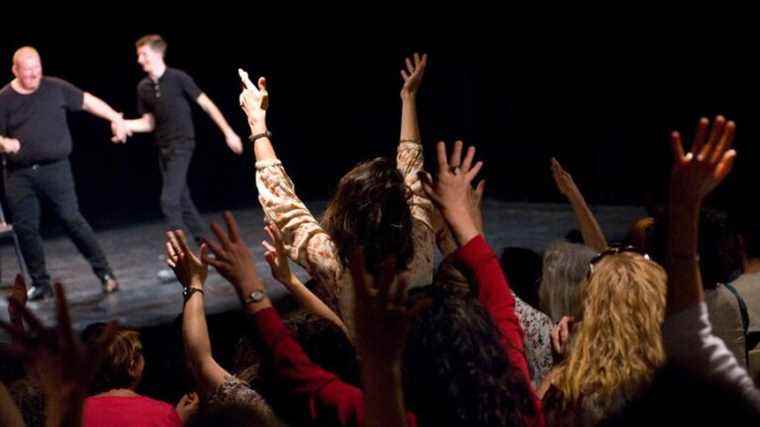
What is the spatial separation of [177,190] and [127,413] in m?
4.70

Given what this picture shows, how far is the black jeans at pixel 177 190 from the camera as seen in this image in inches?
279

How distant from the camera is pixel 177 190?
7129mm

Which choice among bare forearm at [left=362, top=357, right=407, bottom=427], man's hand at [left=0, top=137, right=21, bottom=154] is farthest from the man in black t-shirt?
bare forearm at [left=362, top=357, right=407, bottom=427]

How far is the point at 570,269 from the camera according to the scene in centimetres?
311

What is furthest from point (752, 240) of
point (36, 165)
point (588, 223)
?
point (36, 165)

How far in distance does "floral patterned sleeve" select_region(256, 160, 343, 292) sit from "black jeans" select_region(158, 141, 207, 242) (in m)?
4.18

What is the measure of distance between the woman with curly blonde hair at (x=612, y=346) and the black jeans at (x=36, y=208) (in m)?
4.78

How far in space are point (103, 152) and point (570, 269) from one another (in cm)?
996

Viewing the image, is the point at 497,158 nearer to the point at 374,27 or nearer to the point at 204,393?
the point at 374,27

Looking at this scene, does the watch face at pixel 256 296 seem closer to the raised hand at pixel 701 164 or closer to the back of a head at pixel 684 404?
the back of a head at pixel 684 404

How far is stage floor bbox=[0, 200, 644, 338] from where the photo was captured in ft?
19.8

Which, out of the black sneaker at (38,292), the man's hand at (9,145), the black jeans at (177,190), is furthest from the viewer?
the black jeans at (177,190)

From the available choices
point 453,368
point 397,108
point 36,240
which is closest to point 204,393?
point 453,368

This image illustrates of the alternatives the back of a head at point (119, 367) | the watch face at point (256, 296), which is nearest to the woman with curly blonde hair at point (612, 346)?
the watch face at point (256, 296)
